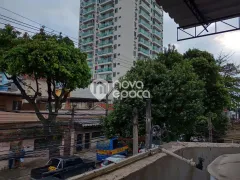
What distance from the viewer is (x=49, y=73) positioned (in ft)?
29.2

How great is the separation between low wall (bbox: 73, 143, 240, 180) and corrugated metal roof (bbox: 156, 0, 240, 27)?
3515 mm

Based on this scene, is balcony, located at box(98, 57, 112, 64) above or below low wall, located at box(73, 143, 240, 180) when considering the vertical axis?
above

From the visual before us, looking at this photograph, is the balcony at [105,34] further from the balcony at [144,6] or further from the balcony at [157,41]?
the balcony at [157,41]

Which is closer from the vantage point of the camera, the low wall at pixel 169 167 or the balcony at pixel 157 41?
the low wall at pixel 169 167

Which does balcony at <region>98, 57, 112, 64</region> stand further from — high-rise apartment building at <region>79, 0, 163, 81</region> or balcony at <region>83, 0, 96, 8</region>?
balcony at <region>83, 0, 96, 8</region>

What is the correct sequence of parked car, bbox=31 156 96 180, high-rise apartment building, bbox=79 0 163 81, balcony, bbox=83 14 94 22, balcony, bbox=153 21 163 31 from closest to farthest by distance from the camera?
parked car, bbox=31 156 96 180 → high-rise apartment building, bbox=79 0 163 81 → balcony, bbox=153 21 163 31 → balcony, bbox=83 14 94 22

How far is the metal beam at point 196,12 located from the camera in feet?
15.2

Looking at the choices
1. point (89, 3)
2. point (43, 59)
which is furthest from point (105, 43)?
point (43, 59)

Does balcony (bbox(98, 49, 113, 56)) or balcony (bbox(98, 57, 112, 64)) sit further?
balcony (bbox(98, 49, 113, 56))

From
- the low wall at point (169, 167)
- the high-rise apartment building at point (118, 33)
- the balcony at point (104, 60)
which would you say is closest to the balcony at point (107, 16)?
the high-rise apartment building at point (118, 33)

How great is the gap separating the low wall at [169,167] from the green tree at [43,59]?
5.43 m

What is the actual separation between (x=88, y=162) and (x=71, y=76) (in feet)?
14.2

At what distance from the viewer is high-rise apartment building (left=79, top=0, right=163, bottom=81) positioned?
3766 cm

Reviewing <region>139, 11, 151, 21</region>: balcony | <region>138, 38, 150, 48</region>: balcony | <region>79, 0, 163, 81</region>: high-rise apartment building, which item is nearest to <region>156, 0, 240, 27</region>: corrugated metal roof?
<region>79, 0, 163, 81</region>: high-rise apartment building
